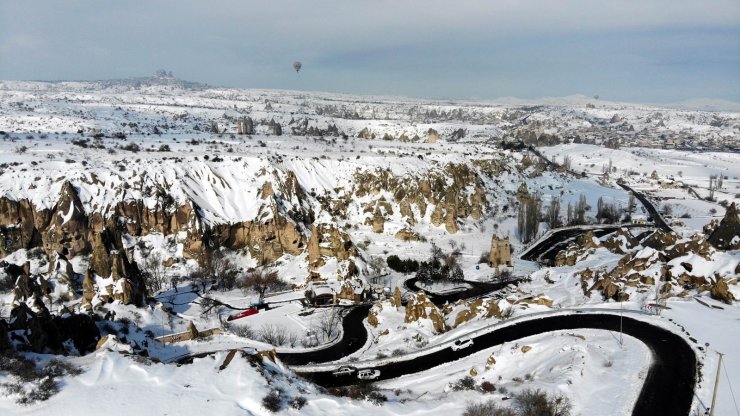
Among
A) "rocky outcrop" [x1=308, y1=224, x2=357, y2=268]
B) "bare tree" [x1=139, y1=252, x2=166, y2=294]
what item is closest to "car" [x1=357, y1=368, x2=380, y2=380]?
"rocky outcrop" [x1=308, y1=224, x2=357, y2=268]

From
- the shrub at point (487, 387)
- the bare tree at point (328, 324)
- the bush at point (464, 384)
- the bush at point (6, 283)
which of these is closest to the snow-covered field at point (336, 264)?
the bare tree at point (328, 324)

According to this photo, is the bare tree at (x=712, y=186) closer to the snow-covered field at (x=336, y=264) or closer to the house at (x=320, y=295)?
the snow-covered field at (x=336, y=264)

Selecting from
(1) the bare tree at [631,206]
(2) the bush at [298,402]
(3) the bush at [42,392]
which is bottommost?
(2) the bush at [298,402]

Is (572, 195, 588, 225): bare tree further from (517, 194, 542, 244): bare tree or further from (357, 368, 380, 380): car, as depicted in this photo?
(357, 368, 380, 380): car

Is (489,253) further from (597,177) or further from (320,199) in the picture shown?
(597,177)


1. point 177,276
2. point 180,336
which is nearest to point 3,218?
point 177,276

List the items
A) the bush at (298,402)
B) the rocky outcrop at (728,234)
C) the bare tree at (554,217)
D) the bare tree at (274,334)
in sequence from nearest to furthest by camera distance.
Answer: the bush at (298,402), the bare tree at (274,334), the rocky outcrop at (728,234), the bare tree at (554,217)

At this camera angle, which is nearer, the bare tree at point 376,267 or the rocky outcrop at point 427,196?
the bare tree at point 376,267
